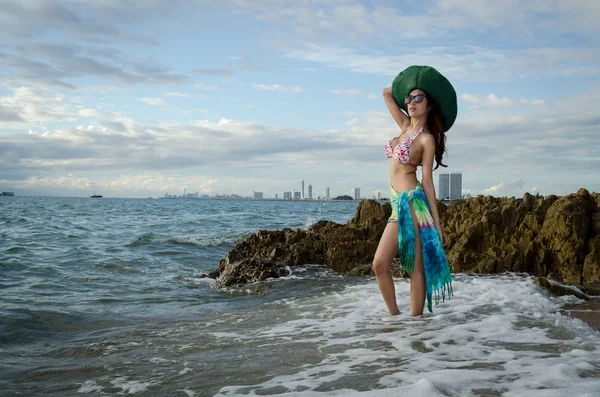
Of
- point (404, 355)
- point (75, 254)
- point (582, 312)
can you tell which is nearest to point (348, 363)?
point (404, 355)

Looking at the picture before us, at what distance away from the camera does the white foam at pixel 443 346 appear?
11.2ft

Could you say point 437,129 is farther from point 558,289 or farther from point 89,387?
point 89,387

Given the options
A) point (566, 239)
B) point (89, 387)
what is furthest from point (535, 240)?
point (89, 387)

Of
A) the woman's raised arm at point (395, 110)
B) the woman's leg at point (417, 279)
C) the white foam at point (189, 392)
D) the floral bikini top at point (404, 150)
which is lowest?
the white foam at point (189, 392)

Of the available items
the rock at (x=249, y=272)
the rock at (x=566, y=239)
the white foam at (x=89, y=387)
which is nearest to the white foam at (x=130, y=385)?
the white foam at (x=89, y=387)

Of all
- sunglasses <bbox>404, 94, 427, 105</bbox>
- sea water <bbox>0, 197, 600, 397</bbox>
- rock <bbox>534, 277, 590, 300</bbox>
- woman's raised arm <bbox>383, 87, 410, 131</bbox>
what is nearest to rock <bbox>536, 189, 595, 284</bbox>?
sea water <bbox>0, 197, 600, 397</bbox>

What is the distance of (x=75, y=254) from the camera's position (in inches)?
543

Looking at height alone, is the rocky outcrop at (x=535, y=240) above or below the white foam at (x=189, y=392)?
above

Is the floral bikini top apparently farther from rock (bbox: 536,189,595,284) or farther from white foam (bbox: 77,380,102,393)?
rock (bbox: 536,189,595,284)

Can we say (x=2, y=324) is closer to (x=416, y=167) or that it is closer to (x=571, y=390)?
(x=416, y=167)

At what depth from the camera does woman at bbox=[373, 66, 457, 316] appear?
16.8ft

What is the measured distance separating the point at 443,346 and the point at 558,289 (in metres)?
2.97

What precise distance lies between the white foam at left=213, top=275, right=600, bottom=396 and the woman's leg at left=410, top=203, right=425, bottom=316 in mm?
124

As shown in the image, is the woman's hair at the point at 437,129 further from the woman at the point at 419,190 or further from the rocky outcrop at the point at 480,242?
the rocky outcrop at the point at 480,242
